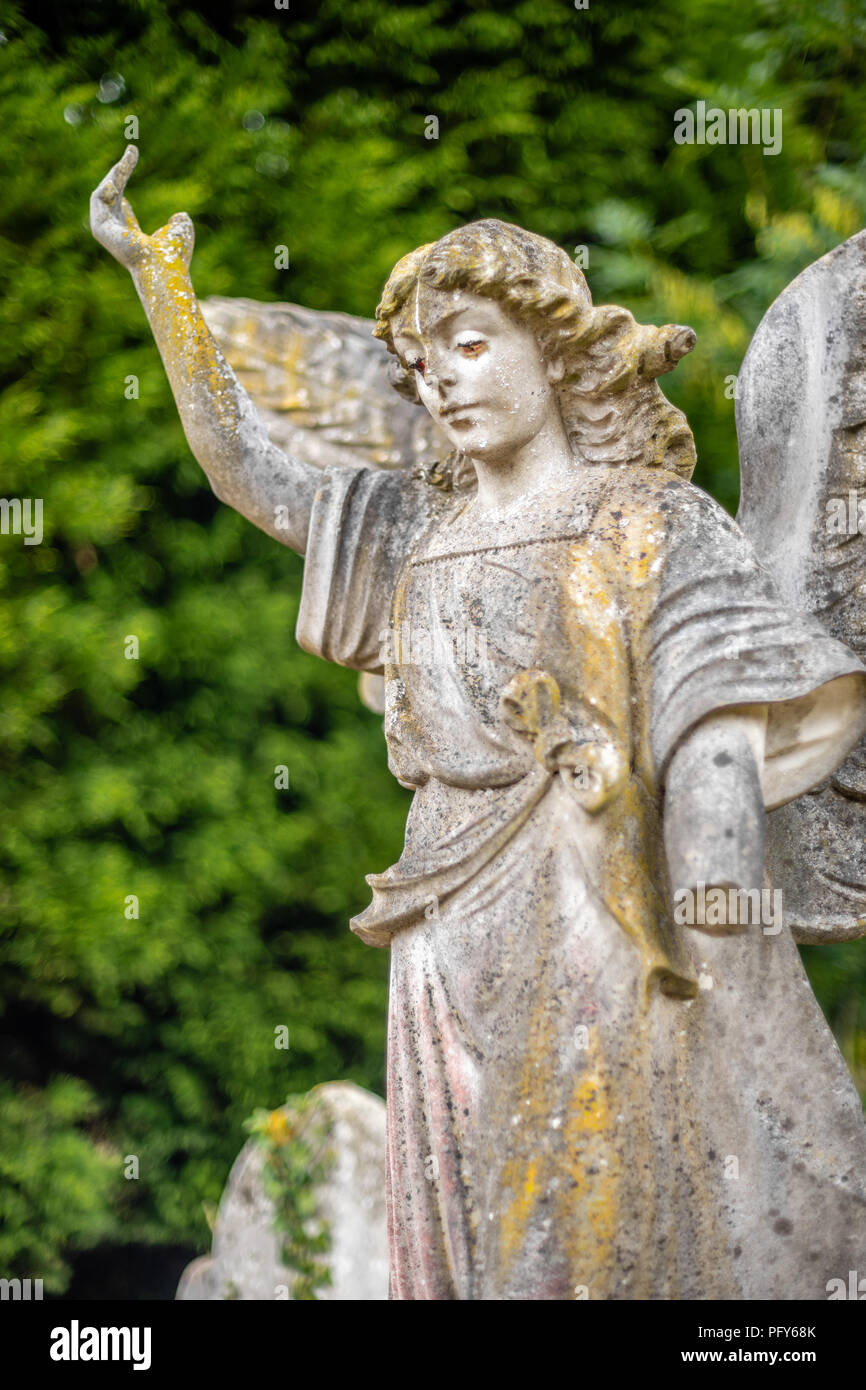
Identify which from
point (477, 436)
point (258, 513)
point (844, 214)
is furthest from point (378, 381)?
point (844, 214)

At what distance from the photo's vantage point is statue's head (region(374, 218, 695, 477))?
8.59 ft

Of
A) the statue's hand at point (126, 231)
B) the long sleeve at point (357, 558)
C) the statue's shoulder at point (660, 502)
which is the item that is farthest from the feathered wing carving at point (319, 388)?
the statue's shoulder at point (660, 502)

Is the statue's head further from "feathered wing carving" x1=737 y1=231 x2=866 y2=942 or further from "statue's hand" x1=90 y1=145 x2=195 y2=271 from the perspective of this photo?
"statue's hand" x1=90 y1=145 x2=195 y2=271

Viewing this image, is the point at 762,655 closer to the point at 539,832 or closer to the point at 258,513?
the point at 539,832

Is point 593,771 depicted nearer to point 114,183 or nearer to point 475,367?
point 475,367

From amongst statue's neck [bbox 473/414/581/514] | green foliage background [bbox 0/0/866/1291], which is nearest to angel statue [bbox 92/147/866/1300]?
statue's neck [bbox 473/414/581/514]

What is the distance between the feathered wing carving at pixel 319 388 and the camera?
3.85 m

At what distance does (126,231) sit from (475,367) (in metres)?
0.80

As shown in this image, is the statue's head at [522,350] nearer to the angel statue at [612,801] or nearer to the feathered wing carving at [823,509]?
the angel statue at [612,801]

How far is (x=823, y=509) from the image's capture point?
9.27 feet

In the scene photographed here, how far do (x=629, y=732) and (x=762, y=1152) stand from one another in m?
0.67

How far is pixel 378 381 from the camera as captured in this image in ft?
13.1

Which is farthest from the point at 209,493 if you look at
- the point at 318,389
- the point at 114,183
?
the point at 114,183

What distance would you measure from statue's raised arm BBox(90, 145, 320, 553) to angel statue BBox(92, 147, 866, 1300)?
0.64 ft
